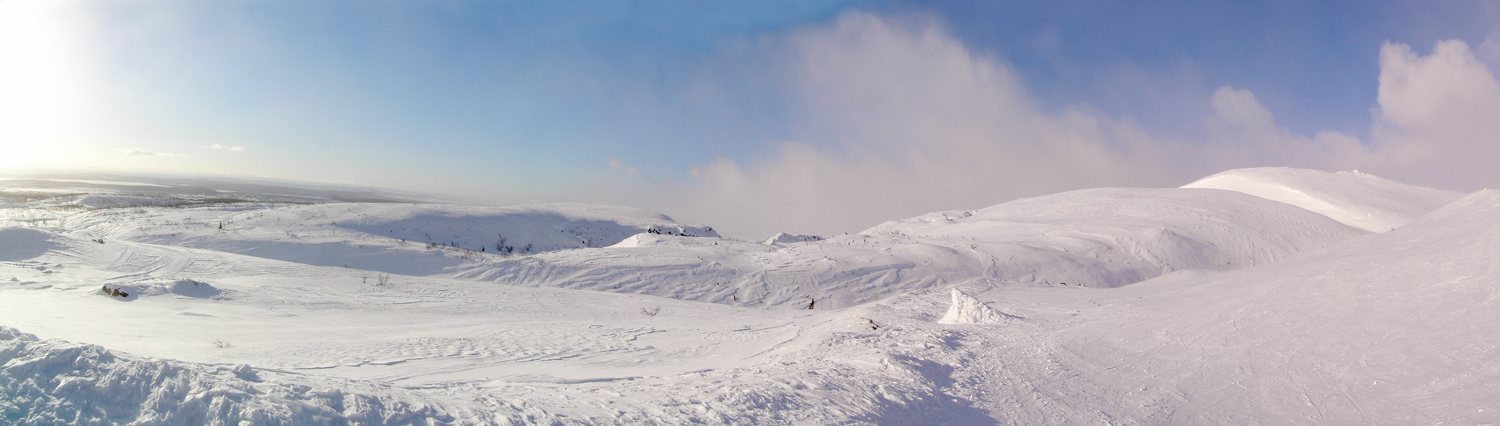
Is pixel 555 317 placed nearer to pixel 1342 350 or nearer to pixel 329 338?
pixel 329 338

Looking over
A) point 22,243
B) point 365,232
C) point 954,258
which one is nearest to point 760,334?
point 954,258

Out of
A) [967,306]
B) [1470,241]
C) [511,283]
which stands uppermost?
[1470,241]

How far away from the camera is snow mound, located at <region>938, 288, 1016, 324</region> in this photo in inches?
336

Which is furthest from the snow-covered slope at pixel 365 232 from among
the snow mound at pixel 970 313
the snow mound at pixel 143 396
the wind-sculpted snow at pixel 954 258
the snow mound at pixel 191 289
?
the snow mound at pixel 143 396

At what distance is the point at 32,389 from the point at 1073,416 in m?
6.22

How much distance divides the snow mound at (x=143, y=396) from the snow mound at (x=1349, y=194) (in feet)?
A: 75.1

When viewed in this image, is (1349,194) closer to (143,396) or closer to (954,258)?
(954,258)

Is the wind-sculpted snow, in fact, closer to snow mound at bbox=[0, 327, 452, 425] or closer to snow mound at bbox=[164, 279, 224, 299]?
snow mound at bbox=[164, 279, 224, 299]

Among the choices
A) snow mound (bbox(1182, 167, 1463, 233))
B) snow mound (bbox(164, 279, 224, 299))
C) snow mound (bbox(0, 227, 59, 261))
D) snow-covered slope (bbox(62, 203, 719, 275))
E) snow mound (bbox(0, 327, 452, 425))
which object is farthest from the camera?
snow mound (bbox(1182, 167, 1463, 233))

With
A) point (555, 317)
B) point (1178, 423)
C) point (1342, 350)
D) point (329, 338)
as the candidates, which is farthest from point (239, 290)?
point (1342, 350)

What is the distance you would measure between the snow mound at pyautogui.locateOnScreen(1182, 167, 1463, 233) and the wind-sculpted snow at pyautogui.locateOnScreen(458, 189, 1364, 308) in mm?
1365

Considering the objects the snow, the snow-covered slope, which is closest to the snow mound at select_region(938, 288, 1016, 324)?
the snow

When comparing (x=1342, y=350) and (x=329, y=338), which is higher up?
(x=1342, y=350)

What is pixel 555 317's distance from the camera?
10375 mm
